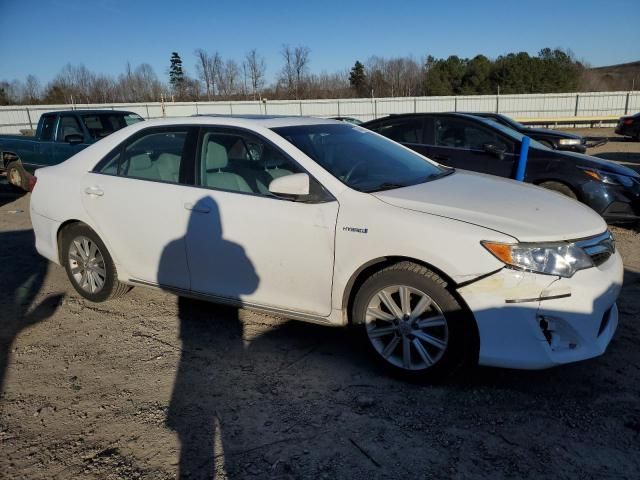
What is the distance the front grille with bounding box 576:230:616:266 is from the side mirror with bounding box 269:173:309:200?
1646mm

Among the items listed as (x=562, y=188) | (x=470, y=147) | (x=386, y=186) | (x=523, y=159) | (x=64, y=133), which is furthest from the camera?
(x=64, y=133)

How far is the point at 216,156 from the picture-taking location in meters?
3.76

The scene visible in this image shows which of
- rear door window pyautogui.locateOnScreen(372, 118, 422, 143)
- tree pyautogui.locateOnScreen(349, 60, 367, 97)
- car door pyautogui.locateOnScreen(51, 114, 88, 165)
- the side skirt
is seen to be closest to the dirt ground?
the side skirt

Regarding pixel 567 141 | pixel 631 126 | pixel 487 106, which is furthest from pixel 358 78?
pixel 567 141

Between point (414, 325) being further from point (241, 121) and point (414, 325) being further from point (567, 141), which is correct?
point (567, 141)

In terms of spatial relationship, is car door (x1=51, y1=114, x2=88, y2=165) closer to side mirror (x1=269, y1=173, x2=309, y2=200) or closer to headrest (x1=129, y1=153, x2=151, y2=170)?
headrest (x1=129, y1=153, x2=151, y2=170)

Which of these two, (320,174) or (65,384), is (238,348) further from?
(320,174)

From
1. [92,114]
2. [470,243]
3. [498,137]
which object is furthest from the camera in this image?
[92,114]

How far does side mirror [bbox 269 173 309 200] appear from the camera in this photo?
3154 millimetres

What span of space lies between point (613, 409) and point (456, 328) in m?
0.98

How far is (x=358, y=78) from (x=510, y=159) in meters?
59.5

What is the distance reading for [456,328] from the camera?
285cm

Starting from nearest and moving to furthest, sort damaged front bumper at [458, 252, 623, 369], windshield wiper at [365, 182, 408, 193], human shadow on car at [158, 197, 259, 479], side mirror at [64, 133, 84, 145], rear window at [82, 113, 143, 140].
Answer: human shadow on car at [158, 197, 259, 479] < damaged front bumper at [458, 252, 623, 369] < windshield wiper at [365, 182, 408, 193] < side mirror at [64, 133, 84, 145] < rear window at [82, 113, 143, 140]


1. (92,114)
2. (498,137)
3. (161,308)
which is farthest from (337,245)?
(92,114)
